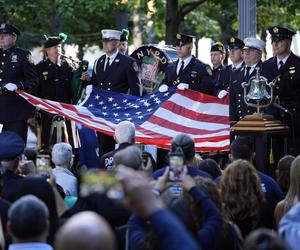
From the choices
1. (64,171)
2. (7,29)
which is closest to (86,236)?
(64,171)

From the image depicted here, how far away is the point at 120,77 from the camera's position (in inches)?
573

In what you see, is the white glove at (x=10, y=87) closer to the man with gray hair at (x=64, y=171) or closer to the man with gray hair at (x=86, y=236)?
the man with gray hair at (x=64, y=171)

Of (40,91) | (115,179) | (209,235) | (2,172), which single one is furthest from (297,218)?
(40,91)

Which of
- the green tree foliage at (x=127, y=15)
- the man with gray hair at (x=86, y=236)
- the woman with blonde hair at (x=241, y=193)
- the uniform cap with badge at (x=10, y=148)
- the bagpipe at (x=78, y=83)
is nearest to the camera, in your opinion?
the man with gray hair at (x=86, y=236)

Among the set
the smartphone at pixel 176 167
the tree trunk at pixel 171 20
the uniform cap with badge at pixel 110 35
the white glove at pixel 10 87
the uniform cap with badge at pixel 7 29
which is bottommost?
the smartphone at pixel 176 167

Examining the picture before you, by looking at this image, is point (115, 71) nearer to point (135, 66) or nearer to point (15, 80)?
point (135, 66)

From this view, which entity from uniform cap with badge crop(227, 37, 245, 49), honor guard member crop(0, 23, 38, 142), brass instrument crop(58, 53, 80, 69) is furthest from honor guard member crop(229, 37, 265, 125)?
brass instrument crop(58, 53, 80, 69)

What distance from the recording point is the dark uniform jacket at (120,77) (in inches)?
571

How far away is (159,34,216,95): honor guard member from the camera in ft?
47.3

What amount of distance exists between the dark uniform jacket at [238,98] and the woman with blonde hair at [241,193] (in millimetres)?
5554

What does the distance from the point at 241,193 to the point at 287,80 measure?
16.7ft

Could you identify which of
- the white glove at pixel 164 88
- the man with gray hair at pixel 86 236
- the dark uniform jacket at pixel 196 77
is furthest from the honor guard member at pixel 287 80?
the man with gray hair at pixel 86 236

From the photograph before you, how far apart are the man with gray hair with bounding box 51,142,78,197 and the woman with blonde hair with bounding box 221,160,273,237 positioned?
197 cm

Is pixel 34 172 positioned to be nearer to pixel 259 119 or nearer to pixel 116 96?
pixel 259 119
